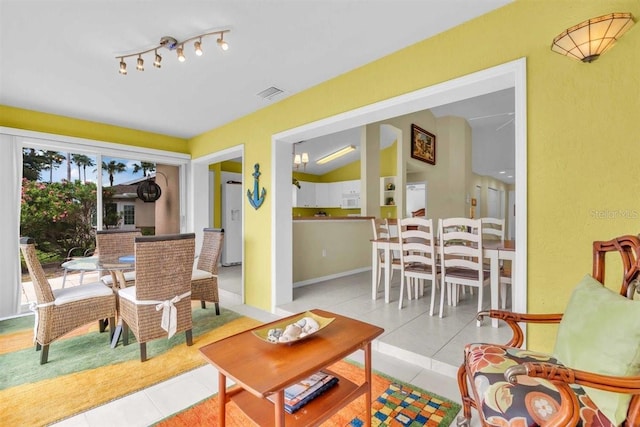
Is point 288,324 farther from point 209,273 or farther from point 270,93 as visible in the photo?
point 270,93

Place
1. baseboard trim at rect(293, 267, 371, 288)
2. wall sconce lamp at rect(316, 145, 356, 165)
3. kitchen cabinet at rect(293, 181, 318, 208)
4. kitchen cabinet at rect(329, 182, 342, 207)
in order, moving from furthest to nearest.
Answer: kitchen cabinet at rect(329, 182, 342, 207), kitchen cabinet at rect(293, 181, 318, 208), wall sconce lamp at rect(316, 145, 356, 165), baseboard trim at rect(293, 267, 371, 288)

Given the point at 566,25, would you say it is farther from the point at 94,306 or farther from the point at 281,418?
the point at 94,306

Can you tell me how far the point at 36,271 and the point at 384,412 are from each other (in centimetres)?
274

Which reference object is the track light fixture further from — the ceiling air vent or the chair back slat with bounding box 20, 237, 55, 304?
the chair back slat with bounding box 20, 237, 55, 304

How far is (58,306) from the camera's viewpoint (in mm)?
2314

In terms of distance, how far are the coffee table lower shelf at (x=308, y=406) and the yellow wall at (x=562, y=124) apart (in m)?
1.22

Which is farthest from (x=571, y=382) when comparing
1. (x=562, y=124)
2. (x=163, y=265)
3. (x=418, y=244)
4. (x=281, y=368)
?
(x=163, y=265)

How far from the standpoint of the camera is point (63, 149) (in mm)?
3771

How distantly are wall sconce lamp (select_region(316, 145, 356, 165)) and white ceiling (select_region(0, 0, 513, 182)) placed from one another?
5.20m

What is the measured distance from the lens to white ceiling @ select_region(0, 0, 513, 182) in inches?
73.1

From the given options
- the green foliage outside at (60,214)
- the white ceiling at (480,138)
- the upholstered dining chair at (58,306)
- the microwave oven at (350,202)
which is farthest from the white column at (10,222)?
the microwave oven at (350,202)

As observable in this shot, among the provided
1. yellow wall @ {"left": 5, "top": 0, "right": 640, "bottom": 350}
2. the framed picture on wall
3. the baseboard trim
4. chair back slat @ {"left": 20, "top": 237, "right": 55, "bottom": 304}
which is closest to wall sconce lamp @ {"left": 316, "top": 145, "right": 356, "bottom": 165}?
the framed picture on wall

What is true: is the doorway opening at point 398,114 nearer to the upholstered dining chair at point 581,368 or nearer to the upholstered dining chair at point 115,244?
the upholstered dining chair at point 581,368

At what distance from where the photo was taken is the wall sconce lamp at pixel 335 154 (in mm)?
8375
